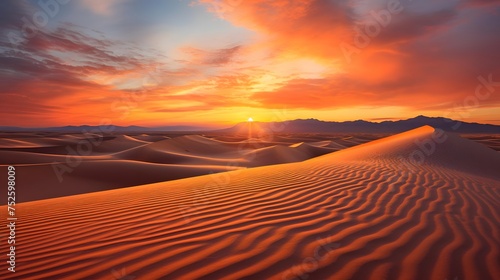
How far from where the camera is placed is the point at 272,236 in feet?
9.57

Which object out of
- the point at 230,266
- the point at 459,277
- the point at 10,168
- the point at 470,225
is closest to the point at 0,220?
the point at 230,266

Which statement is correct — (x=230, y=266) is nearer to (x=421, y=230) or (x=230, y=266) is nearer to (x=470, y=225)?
(x=421, y=230)

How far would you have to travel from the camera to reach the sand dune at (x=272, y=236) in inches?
91.5

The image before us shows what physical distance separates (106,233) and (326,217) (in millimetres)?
2758

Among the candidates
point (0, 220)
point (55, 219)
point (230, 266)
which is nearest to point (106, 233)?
point (55, 219)

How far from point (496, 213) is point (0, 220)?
7.63m

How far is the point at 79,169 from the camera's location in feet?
43.8

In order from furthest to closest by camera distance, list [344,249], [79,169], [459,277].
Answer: [79,169] < [344,249] < [459,277]

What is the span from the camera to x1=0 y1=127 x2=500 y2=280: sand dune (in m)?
2.32

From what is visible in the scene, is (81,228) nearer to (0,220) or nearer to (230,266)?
(0,220)

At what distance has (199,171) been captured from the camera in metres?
15.5

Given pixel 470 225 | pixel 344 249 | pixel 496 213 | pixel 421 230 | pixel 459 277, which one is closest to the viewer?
pixel 459 277

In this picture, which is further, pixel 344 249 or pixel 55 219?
pixel 55 219

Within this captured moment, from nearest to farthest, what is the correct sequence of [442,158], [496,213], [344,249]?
1. [344,249]
2. [496,213]
3. [442,158]
